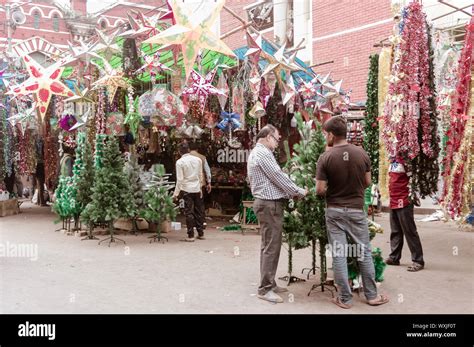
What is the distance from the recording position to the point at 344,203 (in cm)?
485

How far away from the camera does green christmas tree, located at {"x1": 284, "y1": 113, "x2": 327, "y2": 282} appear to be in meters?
5.30

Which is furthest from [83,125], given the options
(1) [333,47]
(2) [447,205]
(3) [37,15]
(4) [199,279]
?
(3) [37,15]

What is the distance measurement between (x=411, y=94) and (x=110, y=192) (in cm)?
530

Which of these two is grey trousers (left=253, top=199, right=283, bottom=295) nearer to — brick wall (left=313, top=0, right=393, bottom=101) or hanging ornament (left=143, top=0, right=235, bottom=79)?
hanging ornament (left=143, top=0, right=235, bottom=79)

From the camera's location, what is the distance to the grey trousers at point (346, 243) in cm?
486

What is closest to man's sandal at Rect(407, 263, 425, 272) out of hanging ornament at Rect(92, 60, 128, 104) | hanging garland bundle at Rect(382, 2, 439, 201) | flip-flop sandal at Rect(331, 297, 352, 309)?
hanging garland bundle at Rect(382, 2, 439, 201)

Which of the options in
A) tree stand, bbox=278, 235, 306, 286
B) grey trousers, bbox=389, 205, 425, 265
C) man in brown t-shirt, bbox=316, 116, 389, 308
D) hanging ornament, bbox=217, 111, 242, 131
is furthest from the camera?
hanging ornament, bbox=217, 111, 242, 131

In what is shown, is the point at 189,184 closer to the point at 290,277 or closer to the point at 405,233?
the point at 290,277

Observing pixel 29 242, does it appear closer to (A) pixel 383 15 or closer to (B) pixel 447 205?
(B) pixel 447 205

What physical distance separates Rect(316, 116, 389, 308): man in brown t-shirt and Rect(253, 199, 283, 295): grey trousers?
505 millimetres

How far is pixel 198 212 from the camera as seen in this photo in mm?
9328

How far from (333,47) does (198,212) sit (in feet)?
27.7

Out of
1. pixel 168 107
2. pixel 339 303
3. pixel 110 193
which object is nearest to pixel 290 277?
pixel 339 303

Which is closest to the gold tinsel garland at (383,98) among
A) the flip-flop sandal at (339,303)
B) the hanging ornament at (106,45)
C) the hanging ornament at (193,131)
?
the flip-flop sandal at (339,303)
